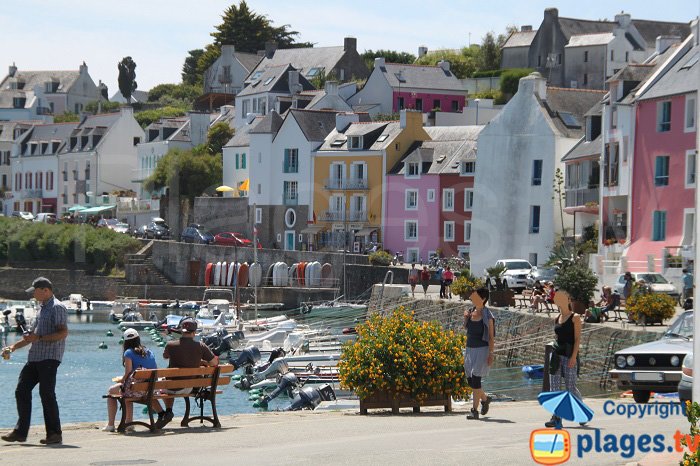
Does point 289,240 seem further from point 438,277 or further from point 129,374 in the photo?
point 129,374

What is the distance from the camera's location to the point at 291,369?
45.6 meters

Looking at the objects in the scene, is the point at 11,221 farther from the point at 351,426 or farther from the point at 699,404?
the point at 699,404

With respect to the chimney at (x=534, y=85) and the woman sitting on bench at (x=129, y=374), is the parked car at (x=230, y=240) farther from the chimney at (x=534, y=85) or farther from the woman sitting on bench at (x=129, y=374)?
the woman sitting on bench at (x=129, y=374)

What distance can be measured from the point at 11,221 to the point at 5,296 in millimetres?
8967

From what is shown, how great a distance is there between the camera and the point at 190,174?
96500 mm

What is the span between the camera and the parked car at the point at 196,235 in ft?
285

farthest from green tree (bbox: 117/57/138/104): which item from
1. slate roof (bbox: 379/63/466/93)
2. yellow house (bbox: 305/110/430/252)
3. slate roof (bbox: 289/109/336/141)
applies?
yellow house (bbox: 305/110/430/252)

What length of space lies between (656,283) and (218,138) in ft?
194

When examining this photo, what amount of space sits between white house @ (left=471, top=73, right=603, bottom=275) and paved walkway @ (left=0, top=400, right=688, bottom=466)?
1838 inches

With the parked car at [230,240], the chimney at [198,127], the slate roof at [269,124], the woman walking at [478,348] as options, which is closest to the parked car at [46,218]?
the chimney at [198,127]

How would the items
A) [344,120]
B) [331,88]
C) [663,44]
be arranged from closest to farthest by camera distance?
[663,44]
[344,120]
[331,88]

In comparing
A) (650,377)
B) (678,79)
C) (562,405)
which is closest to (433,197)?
(678,79)

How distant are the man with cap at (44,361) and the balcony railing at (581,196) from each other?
4686 centimetres

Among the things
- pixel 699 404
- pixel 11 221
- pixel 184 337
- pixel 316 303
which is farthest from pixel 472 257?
pixel 699 404
